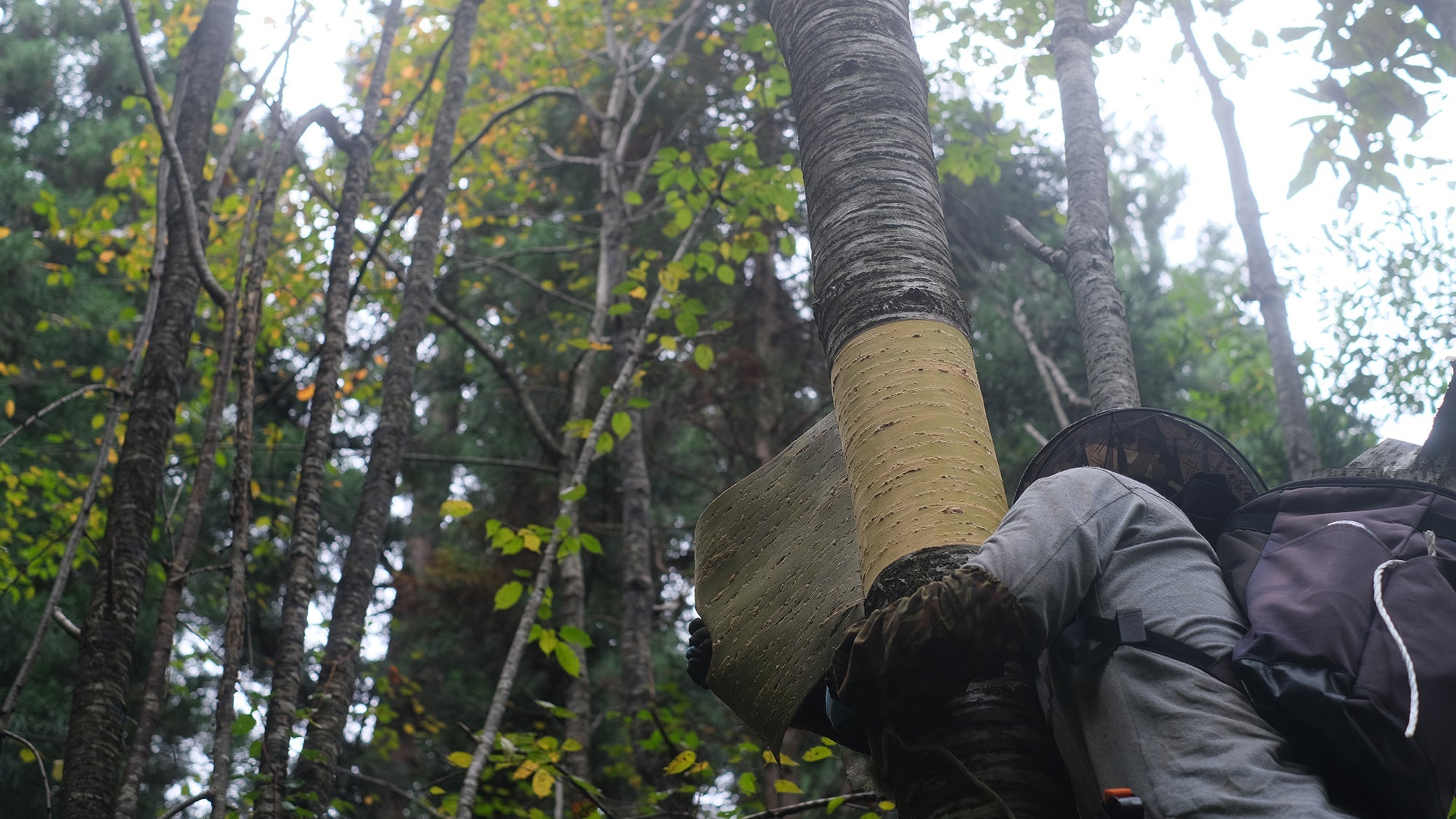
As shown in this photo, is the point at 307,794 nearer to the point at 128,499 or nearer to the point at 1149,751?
the point at 128,499

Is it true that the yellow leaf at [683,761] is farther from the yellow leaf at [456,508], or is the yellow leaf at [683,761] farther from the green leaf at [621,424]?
the green leaf at [621,424]

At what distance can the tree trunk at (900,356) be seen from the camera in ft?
5.08

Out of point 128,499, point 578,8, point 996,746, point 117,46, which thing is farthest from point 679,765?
point 117,46

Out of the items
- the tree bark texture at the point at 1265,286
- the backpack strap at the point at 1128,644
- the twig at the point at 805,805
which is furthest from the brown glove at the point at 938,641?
the tree bark texture at the point at 1265,286

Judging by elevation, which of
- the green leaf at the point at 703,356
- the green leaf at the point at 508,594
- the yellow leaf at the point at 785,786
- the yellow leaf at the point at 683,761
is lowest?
the yellow leaf at the point at 785,786

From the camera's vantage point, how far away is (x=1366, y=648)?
1.46 metres

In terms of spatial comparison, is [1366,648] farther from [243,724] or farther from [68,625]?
[68,625]

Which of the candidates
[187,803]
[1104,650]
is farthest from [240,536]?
[1104,650]

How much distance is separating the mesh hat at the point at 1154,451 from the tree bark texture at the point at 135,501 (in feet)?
9.61

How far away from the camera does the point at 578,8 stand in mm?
11008

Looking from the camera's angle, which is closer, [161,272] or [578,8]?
[161,272]

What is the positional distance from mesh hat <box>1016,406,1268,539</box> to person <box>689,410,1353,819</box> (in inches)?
12.2

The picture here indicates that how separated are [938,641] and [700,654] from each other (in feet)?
2.66

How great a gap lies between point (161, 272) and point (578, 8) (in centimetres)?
788
